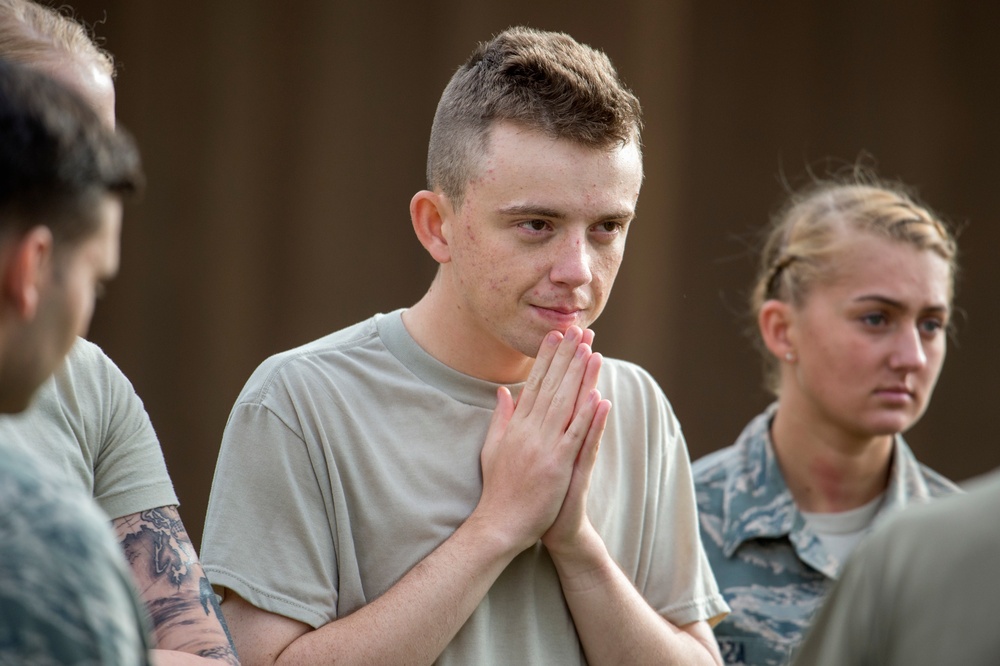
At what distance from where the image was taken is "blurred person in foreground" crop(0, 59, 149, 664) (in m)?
0.92

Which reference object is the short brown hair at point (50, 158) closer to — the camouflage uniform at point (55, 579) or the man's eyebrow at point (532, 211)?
the camouflage uniform at point (55, 579)

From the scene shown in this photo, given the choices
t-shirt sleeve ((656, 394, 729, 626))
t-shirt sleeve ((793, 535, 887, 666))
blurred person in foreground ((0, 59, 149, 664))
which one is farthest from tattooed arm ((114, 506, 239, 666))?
t-shirt sleeve ((793, 535, 887, 666))

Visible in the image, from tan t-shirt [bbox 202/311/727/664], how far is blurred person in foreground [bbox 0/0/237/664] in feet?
0.26

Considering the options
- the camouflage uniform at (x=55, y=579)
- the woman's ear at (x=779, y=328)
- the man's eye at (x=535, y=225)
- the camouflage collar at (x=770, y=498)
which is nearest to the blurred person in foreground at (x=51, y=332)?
the camouflage uniform at (x=55, y=579)

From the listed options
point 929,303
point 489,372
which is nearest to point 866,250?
Result: point 929,303

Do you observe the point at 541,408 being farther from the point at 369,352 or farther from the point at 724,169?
the point at 724,169

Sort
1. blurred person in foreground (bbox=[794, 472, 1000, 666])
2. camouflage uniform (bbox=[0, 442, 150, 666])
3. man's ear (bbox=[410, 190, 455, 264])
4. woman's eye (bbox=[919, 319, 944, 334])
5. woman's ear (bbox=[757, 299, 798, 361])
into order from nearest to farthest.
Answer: camouflage uniform (bbox=[0, 442, 150, 666])
blurred person in foreground (bbox=[794, 472, 1000, 666])
man's ear (bbox=[410, 190, 455, 264])
woman's eye (bbox=[919, 319, 944, 334])
woman's ear (bbox=[757, 299, 798, 361])

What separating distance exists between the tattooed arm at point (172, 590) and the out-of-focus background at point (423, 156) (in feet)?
6.71

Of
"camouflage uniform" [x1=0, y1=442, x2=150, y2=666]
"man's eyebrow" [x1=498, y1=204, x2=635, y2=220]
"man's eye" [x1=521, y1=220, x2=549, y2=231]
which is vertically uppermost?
"man's eyebrow" [x1=498, y1=204, x2=635, y2=220]

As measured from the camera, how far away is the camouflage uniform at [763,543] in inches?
101

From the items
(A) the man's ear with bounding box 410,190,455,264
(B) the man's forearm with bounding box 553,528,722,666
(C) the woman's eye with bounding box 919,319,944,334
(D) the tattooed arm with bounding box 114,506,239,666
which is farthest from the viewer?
(C) the woman's eye with bounding box 919,319,944,334

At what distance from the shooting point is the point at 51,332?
1098 millimetres

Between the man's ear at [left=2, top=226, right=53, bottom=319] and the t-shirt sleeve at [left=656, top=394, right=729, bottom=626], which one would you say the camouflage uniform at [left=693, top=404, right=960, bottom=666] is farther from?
the man's ear at [left=2, top=226, right=53, bottom=319]

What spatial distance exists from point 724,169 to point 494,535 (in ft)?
8.53
